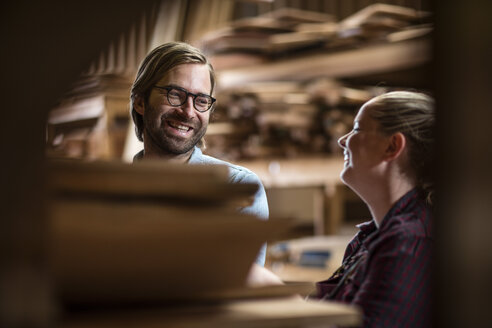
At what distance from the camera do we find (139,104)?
2.91 m

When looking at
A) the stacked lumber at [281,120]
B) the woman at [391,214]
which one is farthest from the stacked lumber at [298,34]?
the woman at [391,214]

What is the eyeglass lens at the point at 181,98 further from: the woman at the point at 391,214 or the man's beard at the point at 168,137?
the woman at the point at 391,214

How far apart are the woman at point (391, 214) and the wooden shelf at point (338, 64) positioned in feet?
14.1

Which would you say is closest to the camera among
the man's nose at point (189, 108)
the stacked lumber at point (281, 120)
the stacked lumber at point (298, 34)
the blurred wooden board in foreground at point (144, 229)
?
the blurred wooden board in foreground at point (144, 229)

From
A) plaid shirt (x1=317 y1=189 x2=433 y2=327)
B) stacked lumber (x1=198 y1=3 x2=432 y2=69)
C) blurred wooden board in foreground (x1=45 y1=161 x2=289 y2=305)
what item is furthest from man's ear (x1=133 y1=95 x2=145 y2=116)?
stacked lumber (x1=198 y1=3 x2=432 y2=69)

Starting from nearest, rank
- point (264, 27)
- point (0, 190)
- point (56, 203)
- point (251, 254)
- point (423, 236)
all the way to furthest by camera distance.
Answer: point (0, 190), point (56, 203), point (251, 254), point (423, 236), point (264, 27)

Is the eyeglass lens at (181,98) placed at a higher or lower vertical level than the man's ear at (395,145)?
higher

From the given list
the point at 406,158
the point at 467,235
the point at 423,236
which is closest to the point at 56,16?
the point at 467,235

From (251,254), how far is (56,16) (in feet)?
1.78

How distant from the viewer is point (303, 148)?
23.1 feet

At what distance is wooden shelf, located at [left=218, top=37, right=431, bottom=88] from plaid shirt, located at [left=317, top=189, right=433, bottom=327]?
4.61 m

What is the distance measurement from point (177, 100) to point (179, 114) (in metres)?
0.06

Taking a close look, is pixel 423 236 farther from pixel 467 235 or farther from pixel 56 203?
pixel 56 203

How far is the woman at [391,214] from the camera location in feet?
5.38
